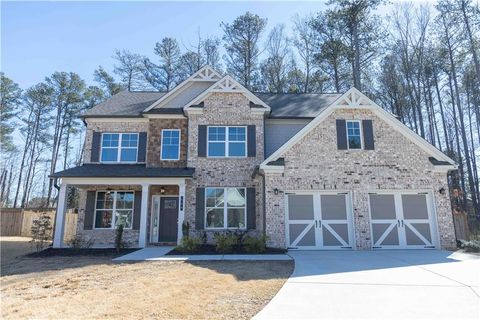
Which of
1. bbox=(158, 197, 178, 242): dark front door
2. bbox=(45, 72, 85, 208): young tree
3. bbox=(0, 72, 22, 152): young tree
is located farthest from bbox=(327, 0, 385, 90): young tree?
bbox=(0, 72, 22, 152): young tree

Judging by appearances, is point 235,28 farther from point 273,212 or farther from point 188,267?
point 188,267

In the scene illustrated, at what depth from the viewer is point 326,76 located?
27031 millimetres

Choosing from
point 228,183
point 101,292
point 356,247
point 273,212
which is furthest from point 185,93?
point 101,292

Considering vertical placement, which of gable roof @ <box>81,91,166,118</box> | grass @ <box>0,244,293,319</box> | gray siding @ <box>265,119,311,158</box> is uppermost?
gable roof @ <box>81,91,166,118</box>

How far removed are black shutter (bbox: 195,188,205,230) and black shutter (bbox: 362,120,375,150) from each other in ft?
24.7

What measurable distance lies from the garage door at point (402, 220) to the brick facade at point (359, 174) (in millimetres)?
319

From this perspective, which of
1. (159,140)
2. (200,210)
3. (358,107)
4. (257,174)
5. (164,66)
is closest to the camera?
(358,107)

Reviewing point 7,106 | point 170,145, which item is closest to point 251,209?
point 170,145

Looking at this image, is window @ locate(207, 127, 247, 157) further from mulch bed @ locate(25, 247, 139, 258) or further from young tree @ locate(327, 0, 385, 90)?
young tree @ locate(327, 0, 385, 90)

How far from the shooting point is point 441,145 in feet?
82.9

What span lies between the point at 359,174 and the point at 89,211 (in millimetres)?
12539

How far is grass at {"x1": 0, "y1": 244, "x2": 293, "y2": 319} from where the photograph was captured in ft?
16.3

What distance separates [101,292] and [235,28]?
2623cm

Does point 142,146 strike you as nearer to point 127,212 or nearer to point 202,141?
point 202,141
